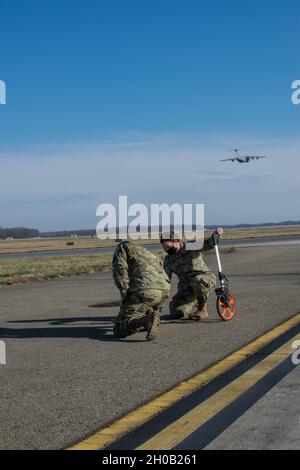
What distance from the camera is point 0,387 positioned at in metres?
6.36

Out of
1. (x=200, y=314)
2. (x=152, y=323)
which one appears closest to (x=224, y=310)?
(x=200, y=314)

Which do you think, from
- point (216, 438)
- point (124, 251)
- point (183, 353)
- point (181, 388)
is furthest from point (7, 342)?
point (216, 438)

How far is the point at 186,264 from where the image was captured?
10234 mm

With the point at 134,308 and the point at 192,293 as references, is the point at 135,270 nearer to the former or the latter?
the point at 134,308

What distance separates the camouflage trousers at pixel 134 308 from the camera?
345 inches

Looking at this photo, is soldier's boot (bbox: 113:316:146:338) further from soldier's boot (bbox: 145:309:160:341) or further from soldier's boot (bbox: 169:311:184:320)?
soldier's boot (bbox: 169:311:184:320)

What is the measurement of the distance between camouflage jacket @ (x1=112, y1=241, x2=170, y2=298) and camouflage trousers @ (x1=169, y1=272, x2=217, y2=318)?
1.00 meters

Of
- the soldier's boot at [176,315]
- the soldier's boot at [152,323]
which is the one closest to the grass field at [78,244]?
the soldier's boot at [176,315]

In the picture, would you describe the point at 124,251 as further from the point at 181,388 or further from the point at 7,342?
the point at 181,388

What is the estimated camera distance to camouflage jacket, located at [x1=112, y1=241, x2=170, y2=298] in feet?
28.9

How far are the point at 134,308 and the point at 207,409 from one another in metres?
3.54
